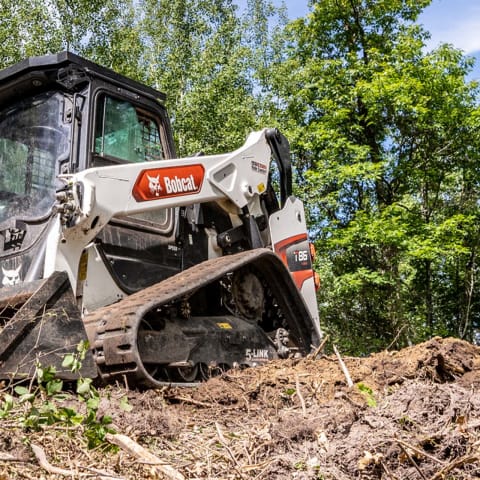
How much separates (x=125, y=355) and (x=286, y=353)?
1.94m

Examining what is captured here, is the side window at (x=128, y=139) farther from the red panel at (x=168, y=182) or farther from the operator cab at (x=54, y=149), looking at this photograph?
the red panel at (x=168, y=182)

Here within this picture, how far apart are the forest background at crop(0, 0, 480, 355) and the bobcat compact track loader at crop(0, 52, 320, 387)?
7.75 meters

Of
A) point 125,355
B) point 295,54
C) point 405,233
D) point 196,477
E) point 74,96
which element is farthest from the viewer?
point 295,54

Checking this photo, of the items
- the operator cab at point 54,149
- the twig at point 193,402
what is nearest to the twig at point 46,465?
the twig at point 193,402

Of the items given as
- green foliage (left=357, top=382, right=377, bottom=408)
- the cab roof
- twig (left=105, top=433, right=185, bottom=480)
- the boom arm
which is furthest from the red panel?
twig (left=105, top=433, right=185, bottom=480)

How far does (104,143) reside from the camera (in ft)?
15.4

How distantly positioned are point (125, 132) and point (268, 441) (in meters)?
2.87

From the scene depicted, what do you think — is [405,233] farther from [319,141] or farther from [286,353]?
[286,353]

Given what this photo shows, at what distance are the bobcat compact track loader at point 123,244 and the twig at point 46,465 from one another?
83cm

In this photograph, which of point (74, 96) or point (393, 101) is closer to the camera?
point (74, 96)

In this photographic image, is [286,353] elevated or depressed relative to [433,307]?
elevated

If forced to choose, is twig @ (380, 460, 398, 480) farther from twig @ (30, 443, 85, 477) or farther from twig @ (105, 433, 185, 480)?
twig @ (30, 443, 85, 477)

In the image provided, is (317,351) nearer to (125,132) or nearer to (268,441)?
(268,441)

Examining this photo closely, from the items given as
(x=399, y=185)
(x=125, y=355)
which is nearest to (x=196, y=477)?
(x=125, y=355)
